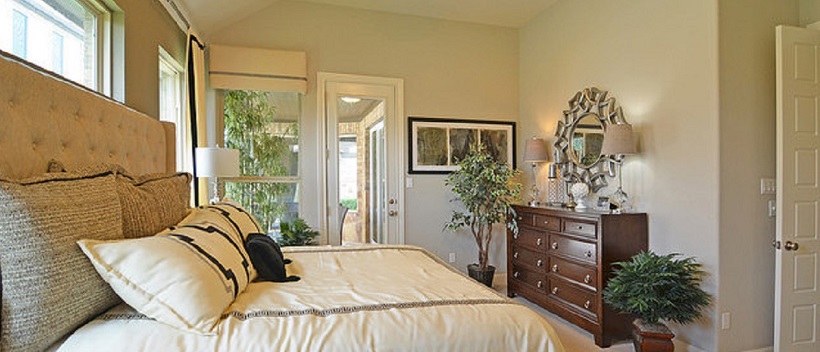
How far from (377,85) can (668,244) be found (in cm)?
299

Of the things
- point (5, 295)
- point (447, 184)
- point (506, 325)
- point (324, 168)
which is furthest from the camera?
point (447, 184)

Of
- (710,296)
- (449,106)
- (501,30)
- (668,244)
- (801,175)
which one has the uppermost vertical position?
(501,30)

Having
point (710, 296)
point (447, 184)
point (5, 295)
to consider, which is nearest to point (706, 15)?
point (710, 296)

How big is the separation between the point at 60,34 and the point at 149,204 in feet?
3.42

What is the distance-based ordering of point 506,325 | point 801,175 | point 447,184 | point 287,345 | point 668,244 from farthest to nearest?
point 447,184 → point 668,244 → point 801,175 → point 506,325 → point 287,345

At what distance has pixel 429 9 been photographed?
13.9 feet

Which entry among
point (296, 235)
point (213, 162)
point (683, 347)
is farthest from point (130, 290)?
point (683, 347)

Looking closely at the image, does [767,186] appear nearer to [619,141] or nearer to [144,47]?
[619,141]

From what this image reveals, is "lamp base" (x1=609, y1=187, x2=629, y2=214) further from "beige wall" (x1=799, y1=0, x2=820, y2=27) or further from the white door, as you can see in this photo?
"beige wall" (x1=799, y1=0, x2=820, y2=27)

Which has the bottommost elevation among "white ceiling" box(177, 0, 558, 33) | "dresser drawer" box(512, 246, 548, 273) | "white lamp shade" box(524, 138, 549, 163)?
"dresser drawer" box(512, 246, 548, 273)

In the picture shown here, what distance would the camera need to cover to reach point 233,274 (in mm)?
1415

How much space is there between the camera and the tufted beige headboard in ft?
3.95

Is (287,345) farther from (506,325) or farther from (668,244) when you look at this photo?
(668,244)

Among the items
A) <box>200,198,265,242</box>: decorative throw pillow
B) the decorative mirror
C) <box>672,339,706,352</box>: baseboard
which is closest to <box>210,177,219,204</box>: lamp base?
<box>200,198,265,242</box>: decorative throw pillow
